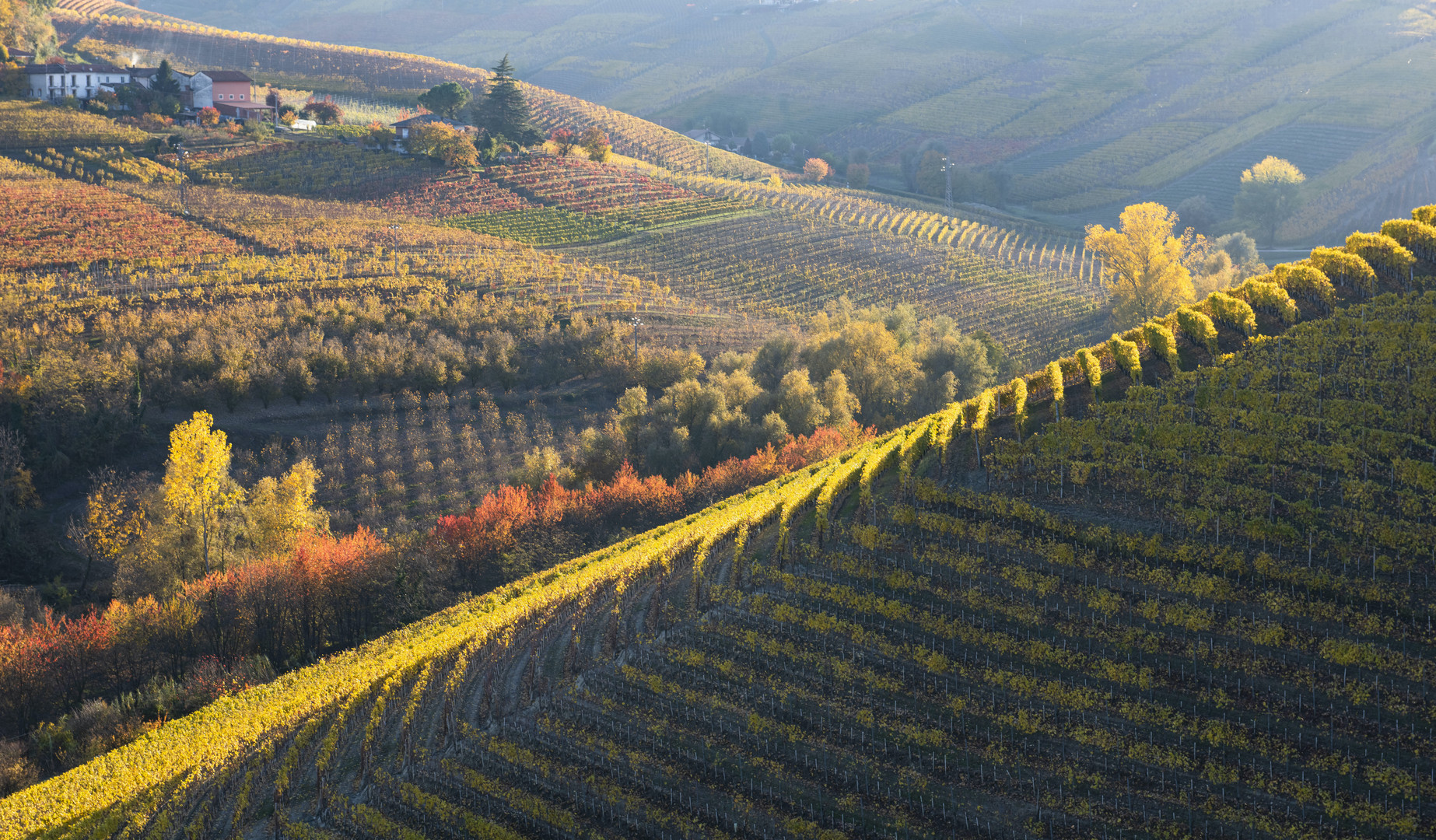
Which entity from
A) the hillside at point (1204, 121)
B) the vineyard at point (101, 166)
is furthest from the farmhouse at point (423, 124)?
the hillside at point (1204, 121)

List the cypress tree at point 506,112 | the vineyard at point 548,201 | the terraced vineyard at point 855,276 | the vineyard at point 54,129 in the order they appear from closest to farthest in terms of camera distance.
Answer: the terraced vineyard at point 855,276 < the vineyard at point 54,129 < the vineyard at point 548,201 < the cypress tree at point 506,112

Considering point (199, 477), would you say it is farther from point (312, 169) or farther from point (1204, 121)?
point (1204, 121)

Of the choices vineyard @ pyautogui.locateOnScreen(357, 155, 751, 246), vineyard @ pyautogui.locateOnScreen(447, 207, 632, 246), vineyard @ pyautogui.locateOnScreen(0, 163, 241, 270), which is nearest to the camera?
vineyard @ pyautogui.locateOnScreen(0, 163, 241, 270)

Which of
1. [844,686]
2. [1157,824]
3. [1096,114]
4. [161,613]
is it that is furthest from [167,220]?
[1096,114]

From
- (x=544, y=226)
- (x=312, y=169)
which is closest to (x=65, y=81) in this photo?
(x=312, y=169)

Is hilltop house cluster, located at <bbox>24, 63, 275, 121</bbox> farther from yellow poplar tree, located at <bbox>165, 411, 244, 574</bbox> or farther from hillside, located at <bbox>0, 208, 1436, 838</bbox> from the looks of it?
hillside, located at <bbox>0, 208, 1436, 838</bbox>

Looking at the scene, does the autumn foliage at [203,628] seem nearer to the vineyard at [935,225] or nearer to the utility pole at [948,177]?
the vineyard at [935,225]

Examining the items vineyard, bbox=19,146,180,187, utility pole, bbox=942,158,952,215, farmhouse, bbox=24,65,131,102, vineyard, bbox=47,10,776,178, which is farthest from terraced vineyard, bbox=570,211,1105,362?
farmhouse, bbox=24,65,131,102
